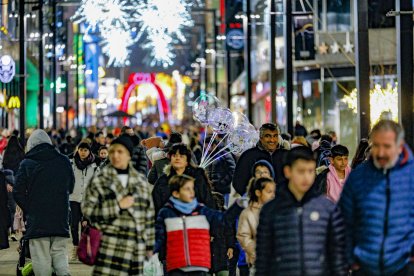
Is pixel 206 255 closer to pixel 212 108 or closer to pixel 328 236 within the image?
pixel 328 236

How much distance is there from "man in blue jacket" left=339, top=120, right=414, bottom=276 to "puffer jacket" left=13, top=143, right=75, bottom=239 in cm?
482

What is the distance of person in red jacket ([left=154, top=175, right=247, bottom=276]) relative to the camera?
32.1ft

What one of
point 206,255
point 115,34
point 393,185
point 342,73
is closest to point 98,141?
point 115,34

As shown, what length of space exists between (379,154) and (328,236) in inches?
26.7

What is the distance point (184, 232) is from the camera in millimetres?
9766

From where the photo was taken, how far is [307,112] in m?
55.2

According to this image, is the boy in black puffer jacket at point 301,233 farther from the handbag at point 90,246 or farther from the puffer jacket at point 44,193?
the puffer jacket at point 44,193

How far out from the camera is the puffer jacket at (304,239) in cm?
775

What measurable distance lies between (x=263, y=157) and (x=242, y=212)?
9.83 ft

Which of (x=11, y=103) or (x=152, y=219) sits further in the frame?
(x=11, y=103)

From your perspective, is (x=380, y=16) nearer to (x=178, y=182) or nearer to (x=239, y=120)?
(x=239, y=120)

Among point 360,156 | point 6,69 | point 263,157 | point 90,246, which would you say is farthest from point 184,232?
point 6,69

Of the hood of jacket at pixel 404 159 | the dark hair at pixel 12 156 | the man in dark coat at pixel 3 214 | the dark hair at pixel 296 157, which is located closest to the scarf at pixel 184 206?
the dark hair at pixel 296 157

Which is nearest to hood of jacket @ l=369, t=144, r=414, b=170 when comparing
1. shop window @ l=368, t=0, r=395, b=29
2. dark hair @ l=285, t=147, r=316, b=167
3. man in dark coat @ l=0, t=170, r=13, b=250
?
dark hair @ l=285, t=147, r=316, b=167
